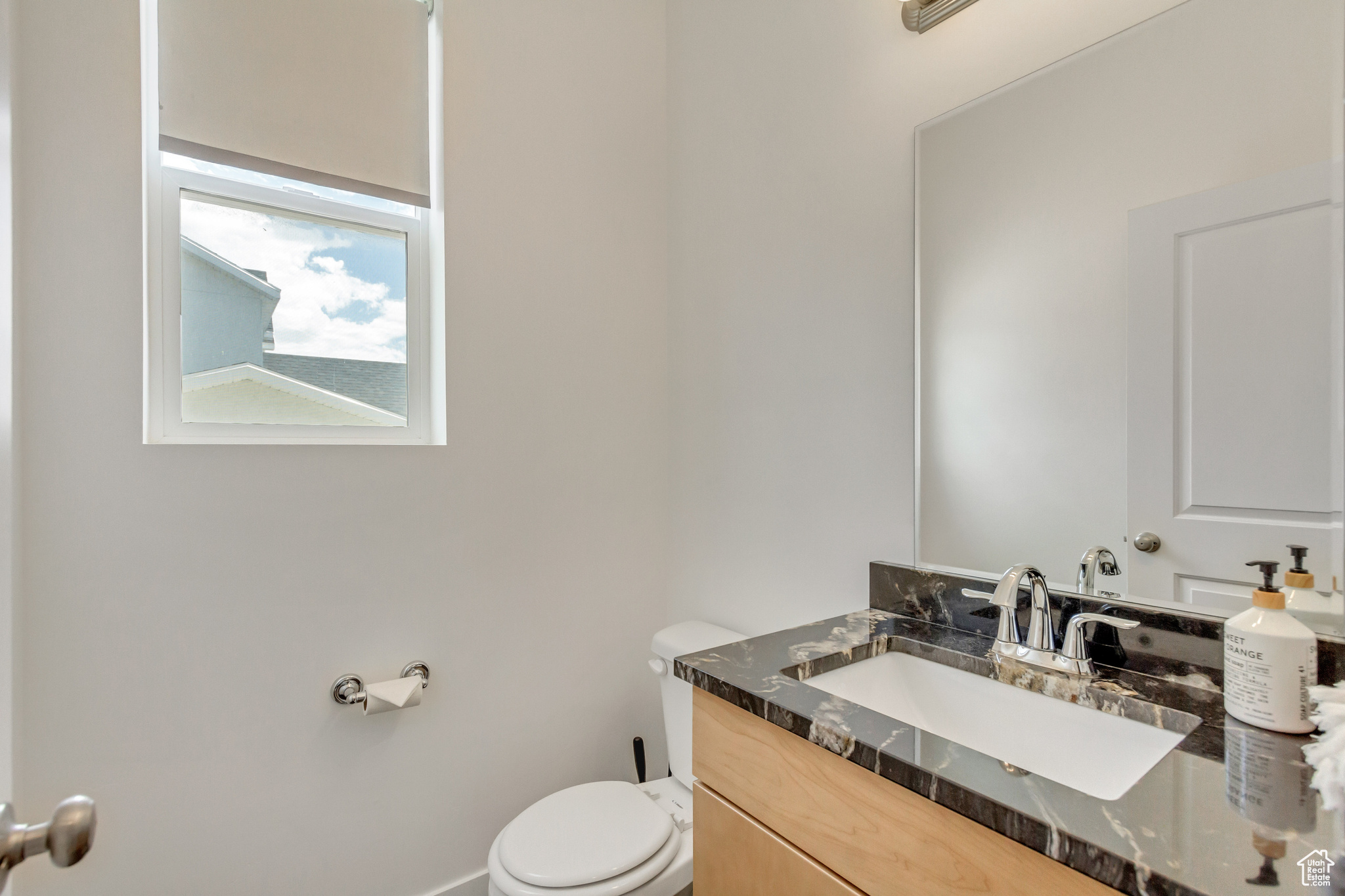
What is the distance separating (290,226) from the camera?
1.45 m

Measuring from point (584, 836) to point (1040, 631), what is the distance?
916mm

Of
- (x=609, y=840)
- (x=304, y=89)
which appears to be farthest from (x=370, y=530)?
(x=304, y=89)

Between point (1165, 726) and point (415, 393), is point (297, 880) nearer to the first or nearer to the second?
point (415, 393)

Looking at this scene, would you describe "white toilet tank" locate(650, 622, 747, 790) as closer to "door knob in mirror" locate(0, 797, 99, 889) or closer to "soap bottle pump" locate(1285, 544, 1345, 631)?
"soap bottle pump" locate(1285, 544, 1345, 631)

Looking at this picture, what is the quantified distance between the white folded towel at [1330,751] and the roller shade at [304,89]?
175 cm

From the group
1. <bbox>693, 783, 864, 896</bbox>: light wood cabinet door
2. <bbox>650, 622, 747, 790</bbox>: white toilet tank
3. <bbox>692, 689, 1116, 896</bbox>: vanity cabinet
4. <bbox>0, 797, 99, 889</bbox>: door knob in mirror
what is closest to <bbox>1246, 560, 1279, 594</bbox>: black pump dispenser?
<bbox>692, 689, 1116, 896</bbox>: vanity cabinet

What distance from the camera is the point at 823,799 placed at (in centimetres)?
76

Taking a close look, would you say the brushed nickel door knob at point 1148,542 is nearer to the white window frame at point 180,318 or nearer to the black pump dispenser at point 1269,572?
the black pump dispenser at point 1269,572

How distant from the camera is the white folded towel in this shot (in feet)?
1.58

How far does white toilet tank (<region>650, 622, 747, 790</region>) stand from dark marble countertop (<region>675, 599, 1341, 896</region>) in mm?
606

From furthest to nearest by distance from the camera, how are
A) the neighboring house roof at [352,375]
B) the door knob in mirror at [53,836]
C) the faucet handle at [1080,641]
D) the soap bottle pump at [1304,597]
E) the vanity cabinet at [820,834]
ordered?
the neighboring house roof at [352,375], the faucet handle at [1080,641], the soap bottle pump at [1304,597], the vanity cabinet at [820,834], the door knob in mirror at [53,836]

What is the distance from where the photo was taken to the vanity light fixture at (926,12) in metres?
1.15

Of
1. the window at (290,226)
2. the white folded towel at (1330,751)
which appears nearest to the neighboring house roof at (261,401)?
the window at (290,226)

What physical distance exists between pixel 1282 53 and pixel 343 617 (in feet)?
5.99
